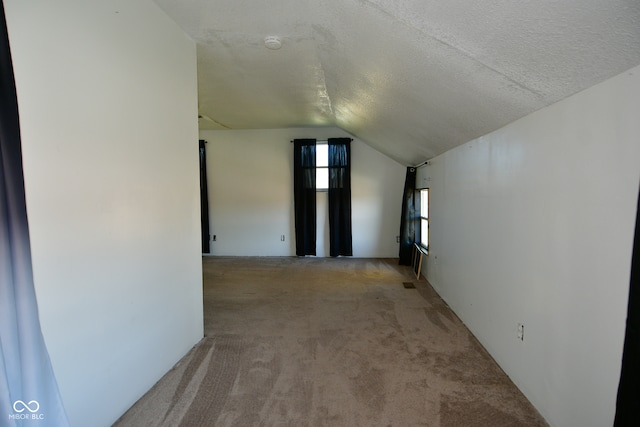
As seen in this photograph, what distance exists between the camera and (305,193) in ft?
20.6

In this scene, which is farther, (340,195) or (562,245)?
(340,195)

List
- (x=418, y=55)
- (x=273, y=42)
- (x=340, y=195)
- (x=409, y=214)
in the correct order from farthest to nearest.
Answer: (x=340, y=195) → (x=409, y=214) → (x=273, y=42) → (x=418, y=55)

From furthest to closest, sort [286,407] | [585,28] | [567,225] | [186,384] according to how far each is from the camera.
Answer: [186,384], [286,407], [567,225], [585,28]

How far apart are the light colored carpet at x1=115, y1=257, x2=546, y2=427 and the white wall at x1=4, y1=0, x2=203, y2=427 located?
369mm

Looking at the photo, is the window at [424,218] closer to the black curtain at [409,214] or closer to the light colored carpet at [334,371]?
the black curtain at [409,214]

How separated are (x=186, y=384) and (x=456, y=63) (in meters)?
2.57

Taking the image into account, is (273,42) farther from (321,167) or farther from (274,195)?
(274,195)

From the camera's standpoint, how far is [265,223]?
6.54 metres

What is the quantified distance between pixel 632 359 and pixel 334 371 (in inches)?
66.3

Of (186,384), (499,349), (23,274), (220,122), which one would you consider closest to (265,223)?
(220,122)

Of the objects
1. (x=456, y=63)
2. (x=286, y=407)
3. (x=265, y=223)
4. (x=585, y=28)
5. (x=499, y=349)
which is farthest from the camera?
(x=265, y=223)

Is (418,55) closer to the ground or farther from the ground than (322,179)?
farther from the ground

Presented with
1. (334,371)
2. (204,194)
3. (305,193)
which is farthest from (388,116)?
(204,194)

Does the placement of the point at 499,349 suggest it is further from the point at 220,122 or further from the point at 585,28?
the point at 220,122
